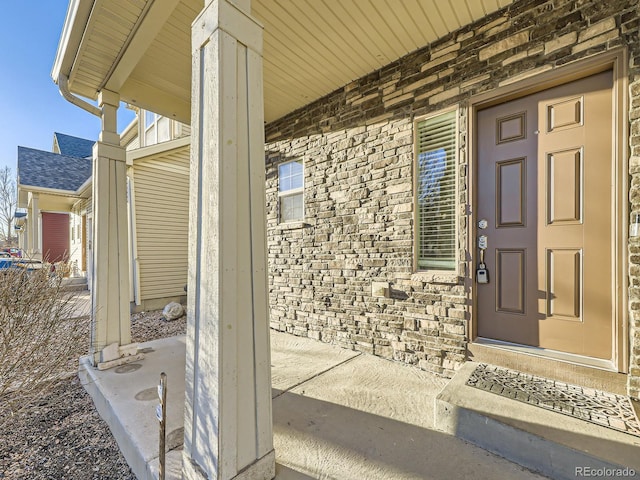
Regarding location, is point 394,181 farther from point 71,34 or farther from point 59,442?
point 59,442

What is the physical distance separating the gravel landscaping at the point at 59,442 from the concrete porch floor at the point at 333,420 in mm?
86

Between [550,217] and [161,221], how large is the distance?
22.2 feet

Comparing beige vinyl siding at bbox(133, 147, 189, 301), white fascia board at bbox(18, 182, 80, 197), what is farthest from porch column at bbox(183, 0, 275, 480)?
white fascia board at bbox(18, 182, 80, 197)

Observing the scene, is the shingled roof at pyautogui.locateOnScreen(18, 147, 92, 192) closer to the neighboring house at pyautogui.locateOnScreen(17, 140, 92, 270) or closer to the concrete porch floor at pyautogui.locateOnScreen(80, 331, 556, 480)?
the neighboring house at pyautogui.locateOnScreen(17, 140, 92, 270)

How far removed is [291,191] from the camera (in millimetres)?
4141

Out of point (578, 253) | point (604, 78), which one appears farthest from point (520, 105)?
point (578, 253)

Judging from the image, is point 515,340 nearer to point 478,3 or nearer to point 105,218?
point 478,3

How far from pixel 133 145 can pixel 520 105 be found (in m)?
11.1

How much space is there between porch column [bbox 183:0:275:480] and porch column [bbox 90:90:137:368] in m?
2.15

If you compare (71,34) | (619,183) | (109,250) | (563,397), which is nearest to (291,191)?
(109,250)

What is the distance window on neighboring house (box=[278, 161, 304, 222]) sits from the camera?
406 centimetres

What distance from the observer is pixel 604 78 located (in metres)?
2.04

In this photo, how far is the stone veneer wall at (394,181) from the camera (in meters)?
2.08

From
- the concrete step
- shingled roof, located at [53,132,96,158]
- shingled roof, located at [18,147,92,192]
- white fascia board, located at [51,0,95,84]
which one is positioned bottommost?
the concrete step
